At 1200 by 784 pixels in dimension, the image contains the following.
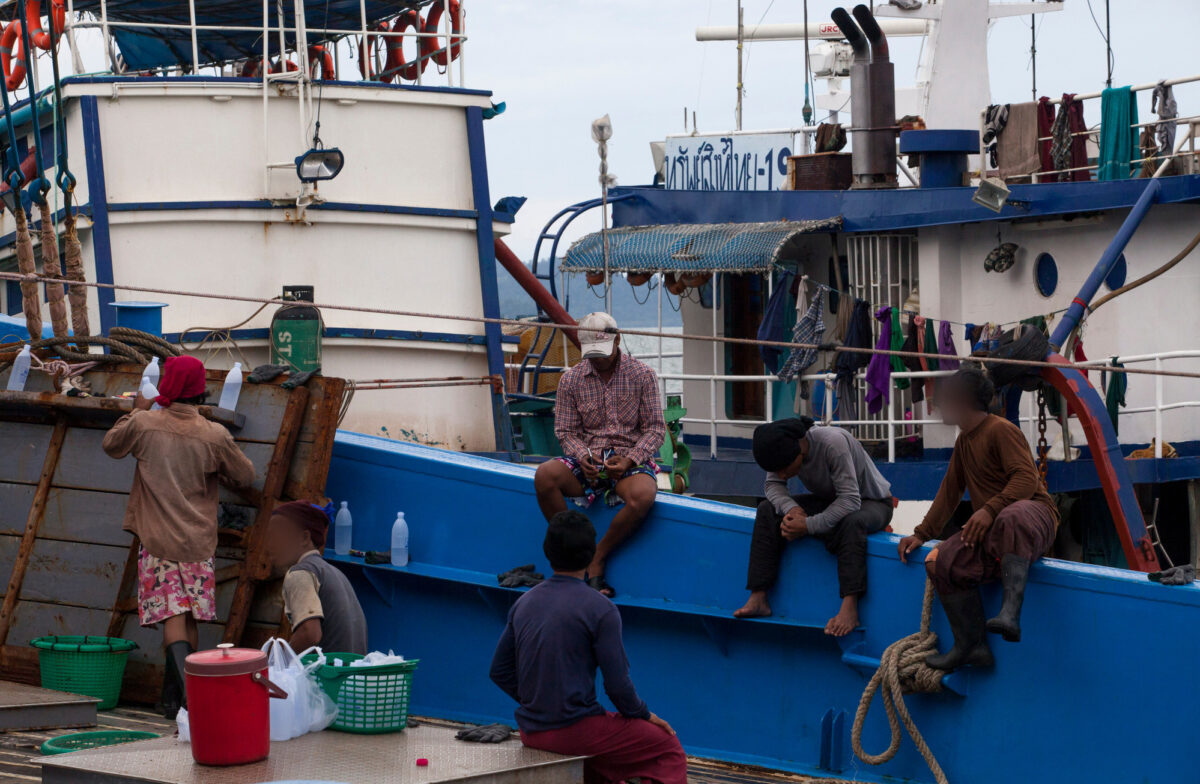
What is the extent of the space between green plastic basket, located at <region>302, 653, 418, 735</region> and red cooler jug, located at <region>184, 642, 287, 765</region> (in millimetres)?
492

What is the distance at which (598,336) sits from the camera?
7.95m

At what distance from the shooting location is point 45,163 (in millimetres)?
12555

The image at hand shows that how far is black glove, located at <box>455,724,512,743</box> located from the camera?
5.65 meters

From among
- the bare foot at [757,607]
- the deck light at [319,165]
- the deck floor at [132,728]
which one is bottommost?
the deck floor at [132,728]

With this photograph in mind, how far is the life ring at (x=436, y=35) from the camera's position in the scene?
13.1 m

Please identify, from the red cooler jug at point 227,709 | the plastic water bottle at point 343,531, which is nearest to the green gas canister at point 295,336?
the plastic water bottle at point 343,531

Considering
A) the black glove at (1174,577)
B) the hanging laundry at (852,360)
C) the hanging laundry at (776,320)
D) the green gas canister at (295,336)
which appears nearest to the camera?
the black glove at (1174,577)

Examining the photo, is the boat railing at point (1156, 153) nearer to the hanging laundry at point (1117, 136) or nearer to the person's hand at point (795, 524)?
the hanging laundry at point (1117, 136)

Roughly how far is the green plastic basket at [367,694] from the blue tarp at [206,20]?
9597 mm

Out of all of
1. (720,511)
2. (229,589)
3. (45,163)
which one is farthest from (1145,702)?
(45,163)

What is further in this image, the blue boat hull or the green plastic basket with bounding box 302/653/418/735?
the blue boat hull

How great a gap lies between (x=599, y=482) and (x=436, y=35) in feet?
18.9

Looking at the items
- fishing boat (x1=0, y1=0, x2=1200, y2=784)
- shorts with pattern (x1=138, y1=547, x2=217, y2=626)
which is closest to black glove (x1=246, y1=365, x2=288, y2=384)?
fishing boat (x1=0, y1=0, x2=1200, y2=784)

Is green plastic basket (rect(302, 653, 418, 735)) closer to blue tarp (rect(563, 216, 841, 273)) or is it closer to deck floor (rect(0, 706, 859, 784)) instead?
deck floor (rect(0, 706, 859, 784))
